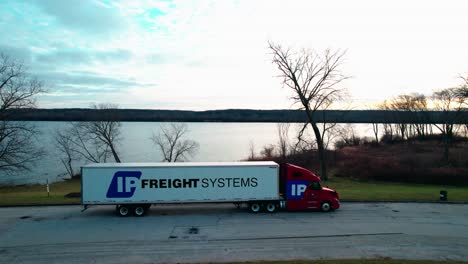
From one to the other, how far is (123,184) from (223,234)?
21.5 feet

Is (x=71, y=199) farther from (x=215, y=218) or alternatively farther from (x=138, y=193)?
(x=215, y=218)

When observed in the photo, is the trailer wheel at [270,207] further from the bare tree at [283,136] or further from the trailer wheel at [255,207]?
the bare tree at [283,136]

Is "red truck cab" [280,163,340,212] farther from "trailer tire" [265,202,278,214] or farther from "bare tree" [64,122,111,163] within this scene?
"bare tree" [64,122,111,163]

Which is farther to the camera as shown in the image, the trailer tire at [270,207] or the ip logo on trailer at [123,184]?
the trailer tire at [270,207]

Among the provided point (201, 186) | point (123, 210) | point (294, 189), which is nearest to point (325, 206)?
point (294, 189)

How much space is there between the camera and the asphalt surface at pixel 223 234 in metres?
14.6

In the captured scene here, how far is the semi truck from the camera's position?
784 inches

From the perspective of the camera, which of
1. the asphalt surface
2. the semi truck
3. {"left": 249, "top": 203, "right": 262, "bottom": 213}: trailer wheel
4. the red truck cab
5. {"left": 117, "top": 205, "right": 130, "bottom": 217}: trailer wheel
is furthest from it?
the red truck cab

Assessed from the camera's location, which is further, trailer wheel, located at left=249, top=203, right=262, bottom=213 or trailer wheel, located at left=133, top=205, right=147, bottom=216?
trailer wheel, located at left=249, top=203, right=262, bottom=213

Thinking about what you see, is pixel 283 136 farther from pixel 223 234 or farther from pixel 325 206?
pixel 223 234

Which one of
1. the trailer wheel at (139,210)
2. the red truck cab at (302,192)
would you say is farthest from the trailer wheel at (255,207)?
the trailer wheel at (139,210)

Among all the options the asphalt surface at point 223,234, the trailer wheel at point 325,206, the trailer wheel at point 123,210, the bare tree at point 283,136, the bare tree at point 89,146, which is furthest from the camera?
the bare tree at point 283,136

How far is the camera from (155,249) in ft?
49.7

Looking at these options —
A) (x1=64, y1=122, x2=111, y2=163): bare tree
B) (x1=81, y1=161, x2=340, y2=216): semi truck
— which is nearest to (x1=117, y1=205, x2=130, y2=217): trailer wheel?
(x1=81, y1=161, x2=340, y2=216): semi truck
